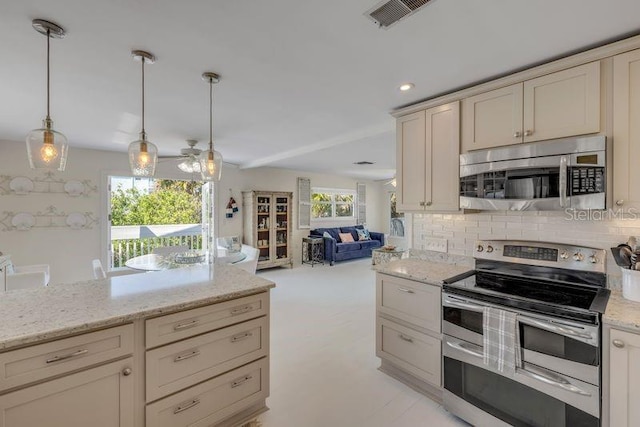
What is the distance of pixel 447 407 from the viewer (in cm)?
202

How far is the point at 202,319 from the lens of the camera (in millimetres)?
1693

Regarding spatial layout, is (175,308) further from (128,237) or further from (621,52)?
(128,237)

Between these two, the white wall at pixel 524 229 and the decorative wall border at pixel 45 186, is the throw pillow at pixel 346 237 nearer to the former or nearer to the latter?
the white wall at pixel 524 229

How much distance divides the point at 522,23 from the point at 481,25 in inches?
7.9

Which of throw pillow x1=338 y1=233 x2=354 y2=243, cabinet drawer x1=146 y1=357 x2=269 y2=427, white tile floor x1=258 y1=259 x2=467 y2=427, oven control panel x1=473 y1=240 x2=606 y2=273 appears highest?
oven control panel x1=473 y1=240 x2=606 y2=273

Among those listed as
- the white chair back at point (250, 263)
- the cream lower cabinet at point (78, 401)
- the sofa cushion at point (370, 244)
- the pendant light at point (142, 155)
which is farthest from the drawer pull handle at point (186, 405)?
the sofa cushion at point (370, 244)

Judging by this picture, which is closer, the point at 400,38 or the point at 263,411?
the point at 400,38

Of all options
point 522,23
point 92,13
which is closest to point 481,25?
point 522,23

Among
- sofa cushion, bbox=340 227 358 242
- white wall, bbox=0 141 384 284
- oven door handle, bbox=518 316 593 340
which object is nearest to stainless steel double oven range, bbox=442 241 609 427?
oven door handle, bbox=518 316 593 340

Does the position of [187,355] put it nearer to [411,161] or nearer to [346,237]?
[411,161]

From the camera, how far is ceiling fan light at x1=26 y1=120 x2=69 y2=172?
5.05 ft

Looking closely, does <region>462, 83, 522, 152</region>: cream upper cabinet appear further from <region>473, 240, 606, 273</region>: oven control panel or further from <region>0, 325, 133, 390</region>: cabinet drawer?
<region>0, 325, 133, 390</region>: cabinet drawer

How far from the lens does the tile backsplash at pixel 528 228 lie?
6.19ft

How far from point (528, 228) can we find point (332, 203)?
20.7 feet
